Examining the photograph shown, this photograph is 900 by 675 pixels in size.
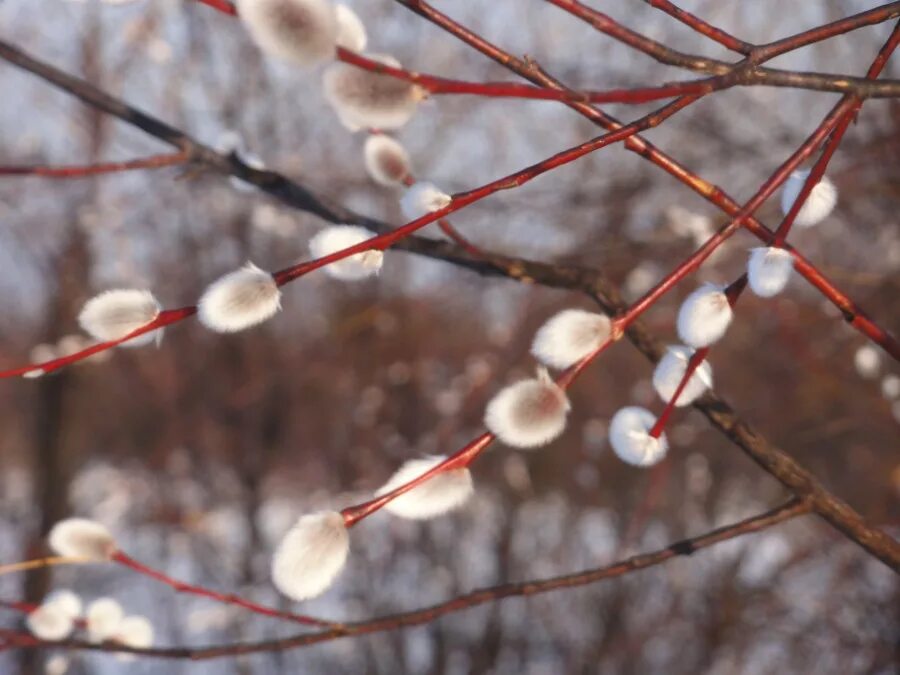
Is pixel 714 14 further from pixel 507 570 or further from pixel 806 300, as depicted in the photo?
pixel 507 570

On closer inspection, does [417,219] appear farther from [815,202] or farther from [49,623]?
[49,623]

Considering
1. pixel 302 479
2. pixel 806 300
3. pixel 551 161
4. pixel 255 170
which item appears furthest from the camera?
pixel 302 479

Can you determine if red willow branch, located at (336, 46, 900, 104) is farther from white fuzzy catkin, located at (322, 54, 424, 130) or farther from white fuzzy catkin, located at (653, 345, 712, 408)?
white fuzzy catkin, located at (653, 345, 712, 408)

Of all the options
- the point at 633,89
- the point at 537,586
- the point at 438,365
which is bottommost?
the point at 537,586

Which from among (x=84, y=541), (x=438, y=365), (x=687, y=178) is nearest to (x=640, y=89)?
(x=687, y=178)

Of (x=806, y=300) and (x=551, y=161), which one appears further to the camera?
(x=806, y=300)

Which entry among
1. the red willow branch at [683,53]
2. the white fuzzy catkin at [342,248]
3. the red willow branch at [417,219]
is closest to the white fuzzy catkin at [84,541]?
the red willow branch at [417,219]

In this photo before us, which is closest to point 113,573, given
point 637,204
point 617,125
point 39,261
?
point 39,261
